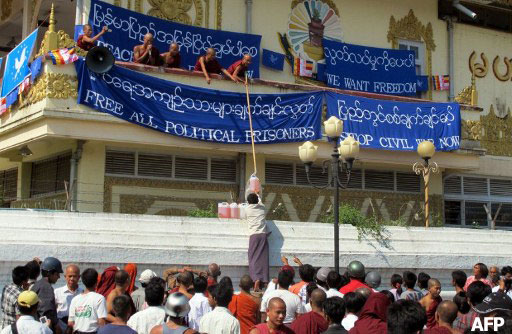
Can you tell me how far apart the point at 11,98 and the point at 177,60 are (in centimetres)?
411

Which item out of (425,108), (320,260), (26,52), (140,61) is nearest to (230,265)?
(320,260)

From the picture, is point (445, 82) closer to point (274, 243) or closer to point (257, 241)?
point (274, 243)

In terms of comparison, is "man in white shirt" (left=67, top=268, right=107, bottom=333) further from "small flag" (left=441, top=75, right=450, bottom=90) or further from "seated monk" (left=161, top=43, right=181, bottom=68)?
"small flag" (left=441, top=75, right=450, bottom=90)

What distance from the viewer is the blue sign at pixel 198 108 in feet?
59.7

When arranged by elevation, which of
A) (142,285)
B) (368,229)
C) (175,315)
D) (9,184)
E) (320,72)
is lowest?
(175,315)

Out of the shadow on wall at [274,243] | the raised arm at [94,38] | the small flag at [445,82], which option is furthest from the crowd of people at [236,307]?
the small flag at [445,82]

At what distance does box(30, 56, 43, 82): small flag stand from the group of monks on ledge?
1.34 meters

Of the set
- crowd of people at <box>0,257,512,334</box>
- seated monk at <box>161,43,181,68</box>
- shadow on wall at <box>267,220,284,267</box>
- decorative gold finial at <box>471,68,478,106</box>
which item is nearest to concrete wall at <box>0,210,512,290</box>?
shadow on wall at <box>267,220,284,267</box>

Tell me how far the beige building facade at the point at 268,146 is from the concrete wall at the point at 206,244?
2.59 meters

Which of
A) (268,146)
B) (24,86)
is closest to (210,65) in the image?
(268,146)

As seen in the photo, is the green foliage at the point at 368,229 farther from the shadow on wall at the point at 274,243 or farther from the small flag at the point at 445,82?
the small flag at the point at 445,82

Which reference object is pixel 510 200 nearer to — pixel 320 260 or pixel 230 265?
pixel 320 260

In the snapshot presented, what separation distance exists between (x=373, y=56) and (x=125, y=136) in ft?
28.3

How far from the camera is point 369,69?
23.8 m
